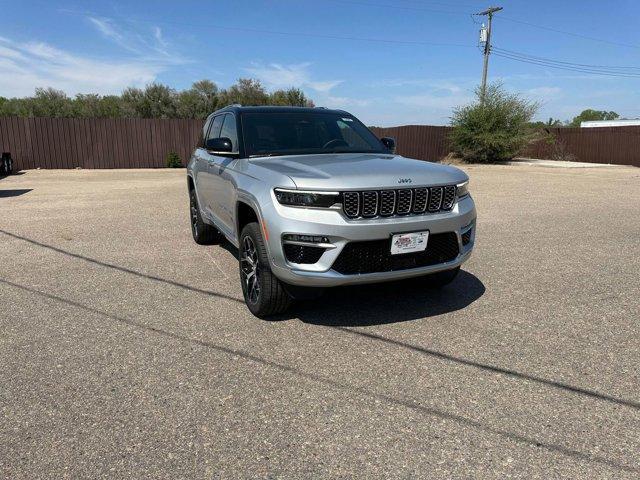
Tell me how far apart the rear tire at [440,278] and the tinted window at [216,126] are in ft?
9.55

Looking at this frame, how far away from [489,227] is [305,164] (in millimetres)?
5136

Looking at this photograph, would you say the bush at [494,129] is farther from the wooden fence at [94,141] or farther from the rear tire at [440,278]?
the rear tire at [440,278]

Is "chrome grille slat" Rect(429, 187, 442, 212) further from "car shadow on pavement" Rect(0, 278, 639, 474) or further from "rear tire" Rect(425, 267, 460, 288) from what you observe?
"car shadow on pavement" Rect(0, 278, 639, 474)

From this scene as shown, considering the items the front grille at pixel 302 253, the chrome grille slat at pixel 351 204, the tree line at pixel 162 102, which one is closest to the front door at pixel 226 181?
the front grille at pixel 302 253

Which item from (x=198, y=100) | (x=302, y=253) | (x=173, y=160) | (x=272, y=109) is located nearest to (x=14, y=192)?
(x=173, y=160)

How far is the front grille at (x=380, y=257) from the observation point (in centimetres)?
353

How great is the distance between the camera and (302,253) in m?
3.54

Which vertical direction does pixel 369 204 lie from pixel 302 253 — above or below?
above

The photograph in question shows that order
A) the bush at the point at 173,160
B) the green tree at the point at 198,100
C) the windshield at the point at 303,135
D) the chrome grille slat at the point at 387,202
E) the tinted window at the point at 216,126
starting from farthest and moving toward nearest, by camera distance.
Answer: the green tree at the point at 198,100
the bush at the point at 173,160
the tinted window at the point at 216,126
the windshield at the point at 303,135
the chrome grille slat at the point at 387,202

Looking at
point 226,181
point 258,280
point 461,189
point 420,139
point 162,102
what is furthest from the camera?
point 162,102

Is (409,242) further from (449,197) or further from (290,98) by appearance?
(290,98)

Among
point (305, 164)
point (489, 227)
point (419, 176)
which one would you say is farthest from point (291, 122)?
point (489, 227)

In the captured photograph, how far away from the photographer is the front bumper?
3.46 meters

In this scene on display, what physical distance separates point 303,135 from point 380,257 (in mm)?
1913
